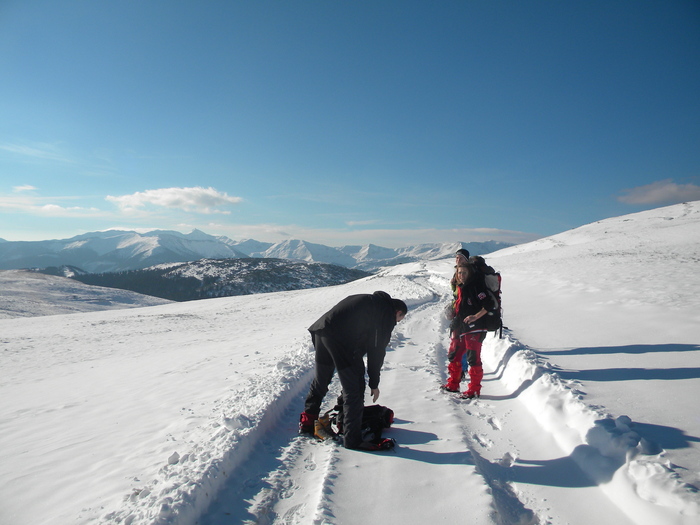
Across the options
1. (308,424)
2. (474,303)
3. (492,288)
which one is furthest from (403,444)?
(492,288)

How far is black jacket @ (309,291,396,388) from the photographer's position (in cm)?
439

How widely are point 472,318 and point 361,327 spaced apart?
2.49 m

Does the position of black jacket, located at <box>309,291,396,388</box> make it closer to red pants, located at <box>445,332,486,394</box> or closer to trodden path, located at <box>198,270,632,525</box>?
trodden path, located at <box>198,270,632,525</box>

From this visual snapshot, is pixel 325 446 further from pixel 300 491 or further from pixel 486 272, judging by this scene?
pixel 486 272

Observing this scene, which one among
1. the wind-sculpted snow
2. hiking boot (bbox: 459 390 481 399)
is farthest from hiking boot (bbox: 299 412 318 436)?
hiking boot (bbox: 459 390 481 399)

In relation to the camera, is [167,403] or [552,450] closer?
[552,450]

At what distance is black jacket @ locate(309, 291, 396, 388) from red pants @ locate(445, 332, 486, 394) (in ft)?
7.28

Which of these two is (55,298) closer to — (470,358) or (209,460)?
(209,460)

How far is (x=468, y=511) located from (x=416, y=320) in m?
12.2

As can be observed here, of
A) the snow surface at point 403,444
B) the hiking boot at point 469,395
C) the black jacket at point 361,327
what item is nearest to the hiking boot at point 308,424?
the snow surface at point 403,444

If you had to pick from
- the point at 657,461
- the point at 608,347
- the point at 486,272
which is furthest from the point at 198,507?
the point at 608,347

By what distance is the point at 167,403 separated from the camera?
676cm

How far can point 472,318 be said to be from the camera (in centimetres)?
589

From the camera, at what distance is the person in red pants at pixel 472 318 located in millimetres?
5945
